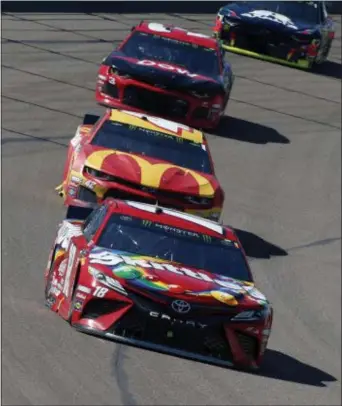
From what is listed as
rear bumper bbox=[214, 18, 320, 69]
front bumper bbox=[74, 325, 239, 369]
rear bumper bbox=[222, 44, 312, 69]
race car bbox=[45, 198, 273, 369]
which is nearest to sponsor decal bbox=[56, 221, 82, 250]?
race car bbox=[45, 198, 273, 369]

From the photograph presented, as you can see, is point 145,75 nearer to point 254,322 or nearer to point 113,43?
point 113,43

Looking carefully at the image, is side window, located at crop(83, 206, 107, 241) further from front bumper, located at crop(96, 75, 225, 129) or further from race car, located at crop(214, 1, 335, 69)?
race car, located at crop(214, 1, 335, 69)

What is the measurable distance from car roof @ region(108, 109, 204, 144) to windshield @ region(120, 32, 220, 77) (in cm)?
470

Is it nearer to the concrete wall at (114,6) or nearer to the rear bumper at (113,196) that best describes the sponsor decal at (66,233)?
the rear bumper at (113,196)

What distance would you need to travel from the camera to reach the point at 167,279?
11.5 meters

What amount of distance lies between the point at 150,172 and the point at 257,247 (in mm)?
1841

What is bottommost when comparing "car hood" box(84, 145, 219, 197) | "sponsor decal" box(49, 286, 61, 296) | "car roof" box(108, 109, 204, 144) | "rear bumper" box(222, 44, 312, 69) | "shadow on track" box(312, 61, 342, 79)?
"shadow on track" box(312, 61, 342, 79)

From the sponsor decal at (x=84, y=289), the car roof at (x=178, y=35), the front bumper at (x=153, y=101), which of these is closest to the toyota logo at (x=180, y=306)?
the sponsor decal at (x=84, y=289)

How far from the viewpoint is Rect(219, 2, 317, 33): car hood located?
2738 cm

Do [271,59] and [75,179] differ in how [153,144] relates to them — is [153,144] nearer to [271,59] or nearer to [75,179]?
[75,179]

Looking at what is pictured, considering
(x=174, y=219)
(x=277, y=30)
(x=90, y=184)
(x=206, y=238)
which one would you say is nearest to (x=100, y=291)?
(x=206, y=238)

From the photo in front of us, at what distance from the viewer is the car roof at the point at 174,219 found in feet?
42.4

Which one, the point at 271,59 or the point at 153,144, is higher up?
the point at 153,144

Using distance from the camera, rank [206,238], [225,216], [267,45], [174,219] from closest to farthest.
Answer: [206,238] → [174,219] → [225,216] → [267,45]
